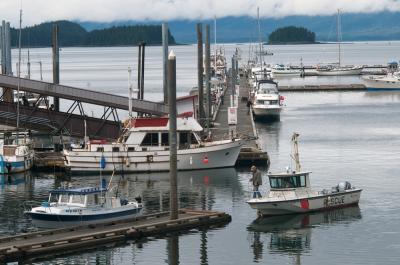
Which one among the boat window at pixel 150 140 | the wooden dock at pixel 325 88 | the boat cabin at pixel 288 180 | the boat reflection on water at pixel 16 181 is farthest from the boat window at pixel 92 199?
the wooden dock at pixel 325 88

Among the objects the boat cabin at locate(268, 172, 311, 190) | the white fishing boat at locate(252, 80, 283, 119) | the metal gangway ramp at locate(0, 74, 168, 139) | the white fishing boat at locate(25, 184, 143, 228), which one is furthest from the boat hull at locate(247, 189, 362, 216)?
the white fishing boat at locate(252, 80, 283, 119)

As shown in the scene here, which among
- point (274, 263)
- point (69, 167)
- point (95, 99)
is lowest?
point (274, 263)

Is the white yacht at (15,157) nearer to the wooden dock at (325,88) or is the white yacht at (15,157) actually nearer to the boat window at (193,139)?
the boat window at (193,139)

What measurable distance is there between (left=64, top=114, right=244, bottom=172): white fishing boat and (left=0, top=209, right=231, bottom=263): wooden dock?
610 inches

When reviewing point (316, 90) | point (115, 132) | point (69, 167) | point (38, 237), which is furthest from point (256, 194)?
point (316, 90)

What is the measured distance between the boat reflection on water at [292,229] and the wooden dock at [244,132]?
629 inches

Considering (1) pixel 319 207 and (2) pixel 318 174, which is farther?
(2) pixel 318 174

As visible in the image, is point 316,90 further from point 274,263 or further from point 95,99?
point 274,263

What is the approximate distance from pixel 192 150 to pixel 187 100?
852 inches

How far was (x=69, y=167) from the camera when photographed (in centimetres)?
6106

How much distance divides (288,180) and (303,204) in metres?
1.42

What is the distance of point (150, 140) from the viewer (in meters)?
59.7

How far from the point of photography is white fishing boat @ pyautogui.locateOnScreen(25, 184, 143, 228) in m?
41.7

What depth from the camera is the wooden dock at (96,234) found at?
36.8 m
